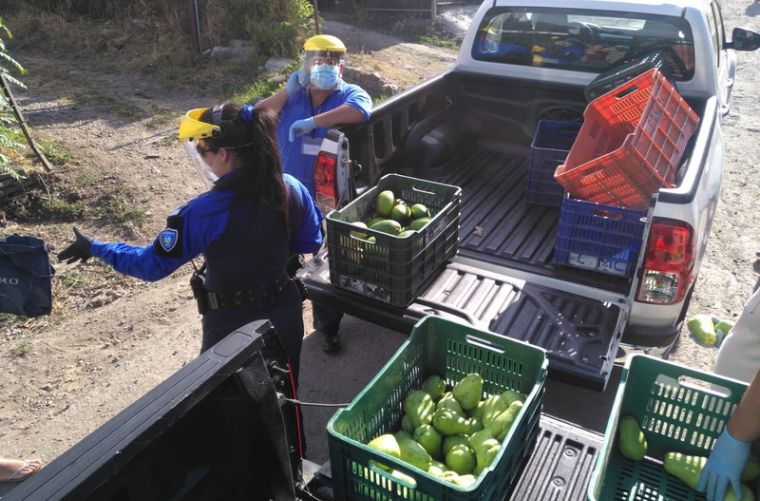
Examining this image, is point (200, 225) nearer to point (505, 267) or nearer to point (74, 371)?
point (505, 267)

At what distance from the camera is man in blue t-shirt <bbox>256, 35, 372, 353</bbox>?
4.17 metres

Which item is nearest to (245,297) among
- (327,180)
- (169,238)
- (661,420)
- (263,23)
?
(169,238)

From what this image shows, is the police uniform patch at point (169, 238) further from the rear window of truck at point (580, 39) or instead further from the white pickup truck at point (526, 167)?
the rear window of truck at point (580, 39)

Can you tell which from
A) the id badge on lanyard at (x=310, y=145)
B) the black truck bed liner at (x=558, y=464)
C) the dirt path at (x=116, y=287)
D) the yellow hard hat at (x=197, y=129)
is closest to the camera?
the black truck bed liner at (x=558, y=464)

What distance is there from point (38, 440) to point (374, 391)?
2.64m

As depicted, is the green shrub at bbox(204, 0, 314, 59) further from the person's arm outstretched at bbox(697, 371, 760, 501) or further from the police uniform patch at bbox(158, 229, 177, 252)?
the person's arm outstretched at bbox(697, 371, 760, 501)

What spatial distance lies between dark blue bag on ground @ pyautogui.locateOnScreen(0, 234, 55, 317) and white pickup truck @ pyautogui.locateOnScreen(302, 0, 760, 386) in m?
1.52

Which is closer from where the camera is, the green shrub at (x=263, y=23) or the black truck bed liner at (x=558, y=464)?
the black truck bed liner at (x=558, y=464)

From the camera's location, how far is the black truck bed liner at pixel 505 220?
12.5 feet

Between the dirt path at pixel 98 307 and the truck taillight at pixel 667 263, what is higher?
the truck taillight at pixel 667 263

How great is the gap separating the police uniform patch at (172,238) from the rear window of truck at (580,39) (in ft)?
12.2

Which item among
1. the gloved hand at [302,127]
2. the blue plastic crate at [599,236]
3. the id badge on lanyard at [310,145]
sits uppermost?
the gloved hand at [302,127]

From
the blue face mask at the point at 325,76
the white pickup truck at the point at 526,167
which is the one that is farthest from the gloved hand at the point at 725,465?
the blue face mask at the point at 325,76

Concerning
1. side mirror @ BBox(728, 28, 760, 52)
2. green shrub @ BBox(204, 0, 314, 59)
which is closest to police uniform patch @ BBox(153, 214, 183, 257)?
side mirror @ BBox(728, 28, 760, 52)
